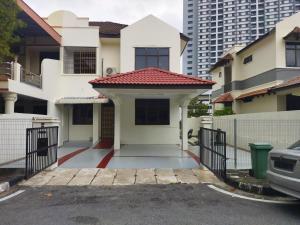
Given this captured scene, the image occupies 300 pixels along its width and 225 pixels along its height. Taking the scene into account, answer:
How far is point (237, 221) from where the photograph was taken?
5000 millimetres

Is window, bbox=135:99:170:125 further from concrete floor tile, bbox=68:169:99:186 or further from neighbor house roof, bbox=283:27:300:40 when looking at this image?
neighbor house roof, bbox=283:27:300:40

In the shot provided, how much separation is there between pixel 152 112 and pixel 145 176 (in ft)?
29.3

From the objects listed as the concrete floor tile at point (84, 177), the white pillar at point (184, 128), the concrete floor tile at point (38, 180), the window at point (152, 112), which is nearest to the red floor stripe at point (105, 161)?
the concrete floor tile at point (84, 177)

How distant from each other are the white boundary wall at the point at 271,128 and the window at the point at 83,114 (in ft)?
30.1

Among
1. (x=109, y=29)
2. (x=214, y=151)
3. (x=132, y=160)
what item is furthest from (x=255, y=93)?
(x=214, y=151)

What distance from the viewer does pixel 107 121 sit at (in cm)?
1875

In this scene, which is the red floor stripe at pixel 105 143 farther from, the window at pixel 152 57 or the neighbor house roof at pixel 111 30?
the neighbor house roof at pixel 111 30

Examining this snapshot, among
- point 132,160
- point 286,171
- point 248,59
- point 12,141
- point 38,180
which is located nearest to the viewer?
point 286,171

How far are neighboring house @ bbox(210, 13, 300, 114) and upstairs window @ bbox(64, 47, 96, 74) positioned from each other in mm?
11079

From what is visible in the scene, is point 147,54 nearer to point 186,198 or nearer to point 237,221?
point 186,198

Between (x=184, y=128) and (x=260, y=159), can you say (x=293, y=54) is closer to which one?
(x=184, y=128)

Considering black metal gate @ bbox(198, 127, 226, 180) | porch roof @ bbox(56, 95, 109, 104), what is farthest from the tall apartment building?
black metal gate @ bbox(198, 127, 226, 180)

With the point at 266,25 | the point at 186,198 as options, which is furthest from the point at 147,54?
the point at 266,25

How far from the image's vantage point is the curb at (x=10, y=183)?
7070mm
